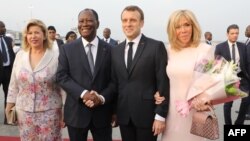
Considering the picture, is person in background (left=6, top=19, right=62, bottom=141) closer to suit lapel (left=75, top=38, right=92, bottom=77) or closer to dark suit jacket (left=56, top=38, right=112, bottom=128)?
dark suit jacket (left=56, top=38, right=112, bottom=128)

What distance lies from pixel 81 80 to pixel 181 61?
897 mm

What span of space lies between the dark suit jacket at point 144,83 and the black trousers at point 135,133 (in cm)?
5

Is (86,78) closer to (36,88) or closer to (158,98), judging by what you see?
(36,88)

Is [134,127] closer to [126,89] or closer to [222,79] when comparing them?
[126,89]

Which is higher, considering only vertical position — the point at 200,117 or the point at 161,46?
the point at 161,46

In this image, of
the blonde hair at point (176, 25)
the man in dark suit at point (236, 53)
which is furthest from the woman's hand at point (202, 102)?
the man in dark suit at point (236, 53)

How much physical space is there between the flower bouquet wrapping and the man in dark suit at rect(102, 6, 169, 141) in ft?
0.96

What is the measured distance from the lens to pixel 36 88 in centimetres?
329

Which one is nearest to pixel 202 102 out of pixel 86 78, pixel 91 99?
pixel 91 99

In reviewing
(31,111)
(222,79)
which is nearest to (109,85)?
(31,111)

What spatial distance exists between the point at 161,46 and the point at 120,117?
2.38 feet

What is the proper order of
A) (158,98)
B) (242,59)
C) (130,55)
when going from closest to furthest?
(158,98) < (130,55) < (242,59)

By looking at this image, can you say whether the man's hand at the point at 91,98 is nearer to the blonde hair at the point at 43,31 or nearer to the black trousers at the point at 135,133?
the black trousers at the point at 135,133

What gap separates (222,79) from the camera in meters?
2.66
